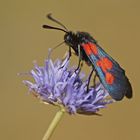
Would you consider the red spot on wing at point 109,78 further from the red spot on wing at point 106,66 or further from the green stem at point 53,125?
the green stem at point 53,125

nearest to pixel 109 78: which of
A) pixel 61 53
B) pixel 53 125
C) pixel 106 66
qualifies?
pixel 106 66

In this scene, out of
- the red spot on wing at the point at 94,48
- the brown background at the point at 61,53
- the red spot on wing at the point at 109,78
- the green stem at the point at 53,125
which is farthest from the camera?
the brown background at the point at 61,53

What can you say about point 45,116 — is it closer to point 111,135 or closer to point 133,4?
point 111,135

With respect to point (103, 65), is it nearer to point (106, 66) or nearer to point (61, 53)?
point (106, 66)

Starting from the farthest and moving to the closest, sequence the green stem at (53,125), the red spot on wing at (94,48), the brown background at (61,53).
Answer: the brown background at (61,53)
the red spot on wing at (94,48)
the green stem at (53,125)

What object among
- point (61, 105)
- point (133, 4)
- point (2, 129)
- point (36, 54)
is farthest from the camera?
point (133, 4)

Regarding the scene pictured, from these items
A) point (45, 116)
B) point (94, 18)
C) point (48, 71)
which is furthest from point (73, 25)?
point (48, 71)

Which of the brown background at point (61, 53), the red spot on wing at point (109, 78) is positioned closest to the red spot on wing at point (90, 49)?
the red spot on wing at point (109, 78)
